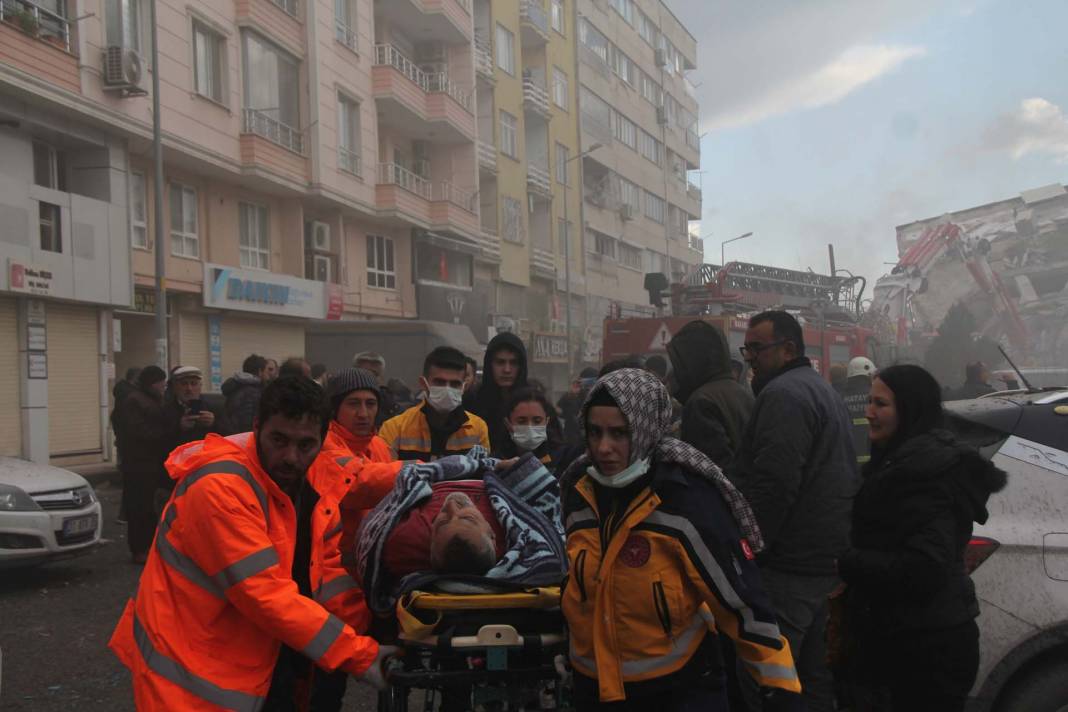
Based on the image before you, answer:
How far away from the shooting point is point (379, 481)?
11.7ft

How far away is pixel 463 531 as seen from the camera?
319cm

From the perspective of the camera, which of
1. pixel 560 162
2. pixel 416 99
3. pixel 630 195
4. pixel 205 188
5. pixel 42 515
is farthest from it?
pixel 630 195

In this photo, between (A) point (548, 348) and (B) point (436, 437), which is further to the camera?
(A) point (548, 348)

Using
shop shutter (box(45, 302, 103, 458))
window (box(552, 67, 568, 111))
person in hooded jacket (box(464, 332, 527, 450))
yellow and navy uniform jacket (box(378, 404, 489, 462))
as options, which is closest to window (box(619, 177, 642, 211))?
window (box(552, 67, 568, 111))

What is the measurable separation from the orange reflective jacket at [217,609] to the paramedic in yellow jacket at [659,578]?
736 mm

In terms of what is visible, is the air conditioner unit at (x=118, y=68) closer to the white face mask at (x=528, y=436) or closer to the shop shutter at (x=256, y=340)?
the shop shutter at (x=256, y=340)

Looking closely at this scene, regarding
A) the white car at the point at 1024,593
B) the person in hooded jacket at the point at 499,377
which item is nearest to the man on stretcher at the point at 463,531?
the white car at the point at 1024,593

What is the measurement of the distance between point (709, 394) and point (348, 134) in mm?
22042

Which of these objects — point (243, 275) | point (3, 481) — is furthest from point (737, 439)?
point (243, 275)

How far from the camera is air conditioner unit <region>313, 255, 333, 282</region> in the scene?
2441 centimetres

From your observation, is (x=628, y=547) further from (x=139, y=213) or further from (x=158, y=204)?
(x=139, y=213)

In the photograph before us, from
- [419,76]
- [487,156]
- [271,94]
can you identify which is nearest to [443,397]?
[271,94]

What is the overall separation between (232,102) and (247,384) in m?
14.5

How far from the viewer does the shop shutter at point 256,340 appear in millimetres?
21422
